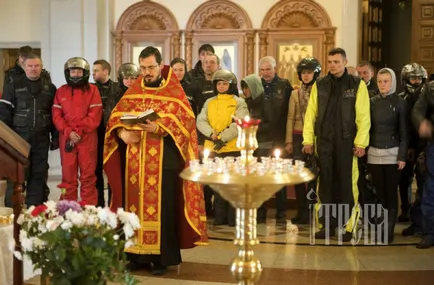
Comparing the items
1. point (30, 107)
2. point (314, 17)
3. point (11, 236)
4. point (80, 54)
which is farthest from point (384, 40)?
point (11, 236)

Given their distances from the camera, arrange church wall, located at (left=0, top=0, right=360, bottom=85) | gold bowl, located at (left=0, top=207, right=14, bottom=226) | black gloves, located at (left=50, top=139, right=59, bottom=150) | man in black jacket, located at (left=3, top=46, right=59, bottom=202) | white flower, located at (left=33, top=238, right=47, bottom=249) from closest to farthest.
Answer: white flower, located at (left=33, top=238, right=47, bottom=249) → gold bowl, located at (left=0, top=207, right=14, bottom=226) → man in black jacket, located at (left=3, top=46, right=59, bottom=202) → black gloves, located at (left=50, top=139, right=59, bottom=150) → church wall, located at (left=0, top=0, right=360, bottom=85)

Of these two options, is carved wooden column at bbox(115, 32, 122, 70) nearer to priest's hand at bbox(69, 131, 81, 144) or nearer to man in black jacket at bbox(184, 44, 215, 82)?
man in black jacket at bbox(184, 44, 215, 82)

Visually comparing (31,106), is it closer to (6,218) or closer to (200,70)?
(200,70)

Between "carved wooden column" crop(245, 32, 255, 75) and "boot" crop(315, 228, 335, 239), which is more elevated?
"carved wooden column" crop(245, 32, 255, 75)

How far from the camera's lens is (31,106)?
7.18m

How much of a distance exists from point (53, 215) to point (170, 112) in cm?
210

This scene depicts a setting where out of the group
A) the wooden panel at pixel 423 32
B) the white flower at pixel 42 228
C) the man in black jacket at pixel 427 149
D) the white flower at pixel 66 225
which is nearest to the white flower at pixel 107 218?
the white flower at pixel 66 225

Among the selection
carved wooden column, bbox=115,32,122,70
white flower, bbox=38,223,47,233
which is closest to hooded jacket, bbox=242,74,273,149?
white flower, bbox=38,223,47,233

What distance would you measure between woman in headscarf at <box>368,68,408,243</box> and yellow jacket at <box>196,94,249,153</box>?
130 cm

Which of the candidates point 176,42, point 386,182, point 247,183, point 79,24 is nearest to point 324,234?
point 386,182

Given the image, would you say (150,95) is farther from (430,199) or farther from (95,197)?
(430,199)

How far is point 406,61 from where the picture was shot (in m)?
13.4

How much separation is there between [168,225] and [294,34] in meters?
7.17

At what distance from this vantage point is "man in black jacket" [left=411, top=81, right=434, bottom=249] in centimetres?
652
